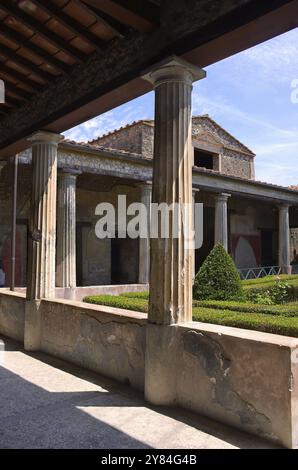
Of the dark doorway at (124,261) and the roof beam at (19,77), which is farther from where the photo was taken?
the dark doorway at (124,261)

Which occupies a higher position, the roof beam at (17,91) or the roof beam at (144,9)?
the roof beam at (17,91)

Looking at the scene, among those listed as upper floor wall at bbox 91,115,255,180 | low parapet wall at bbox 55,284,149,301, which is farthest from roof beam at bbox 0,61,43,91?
upper floor wall at bbox 91,115,255,180

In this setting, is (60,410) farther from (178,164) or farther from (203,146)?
(203,146)

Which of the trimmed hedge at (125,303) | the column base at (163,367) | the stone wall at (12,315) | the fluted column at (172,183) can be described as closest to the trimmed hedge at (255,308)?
the trimmed hedge at (125,303)

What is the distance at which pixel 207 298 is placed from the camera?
23.7 feet

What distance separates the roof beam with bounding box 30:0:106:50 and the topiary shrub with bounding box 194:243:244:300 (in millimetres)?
4543

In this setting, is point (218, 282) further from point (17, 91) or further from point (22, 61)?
point (22, 61)

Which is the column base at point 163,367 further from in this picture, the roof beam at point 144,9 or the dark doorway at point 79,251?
the dark doorway at point 79,251

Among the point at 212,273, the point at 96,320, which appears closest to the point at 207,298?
the point at 212,273

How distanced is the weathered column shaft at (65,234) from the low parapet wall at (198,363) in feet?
14.5

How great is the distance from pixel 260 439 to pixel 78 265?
10.8m

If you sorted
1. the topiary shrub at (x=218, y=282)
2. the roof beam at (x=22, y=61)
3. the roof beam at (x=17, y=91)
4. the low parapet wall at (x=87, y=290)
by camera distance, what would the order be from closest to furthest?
the roof beam at (x=22, y=61)
the roof beam at (x=17, y=91)
the topiary shrub at (x=218, y=282)
the low parapet wall at (x=87, y=290)

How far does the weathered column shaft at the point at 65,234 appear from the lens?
31.1 ft

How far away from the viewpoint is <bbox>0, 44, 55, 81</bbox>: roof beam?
462cm
